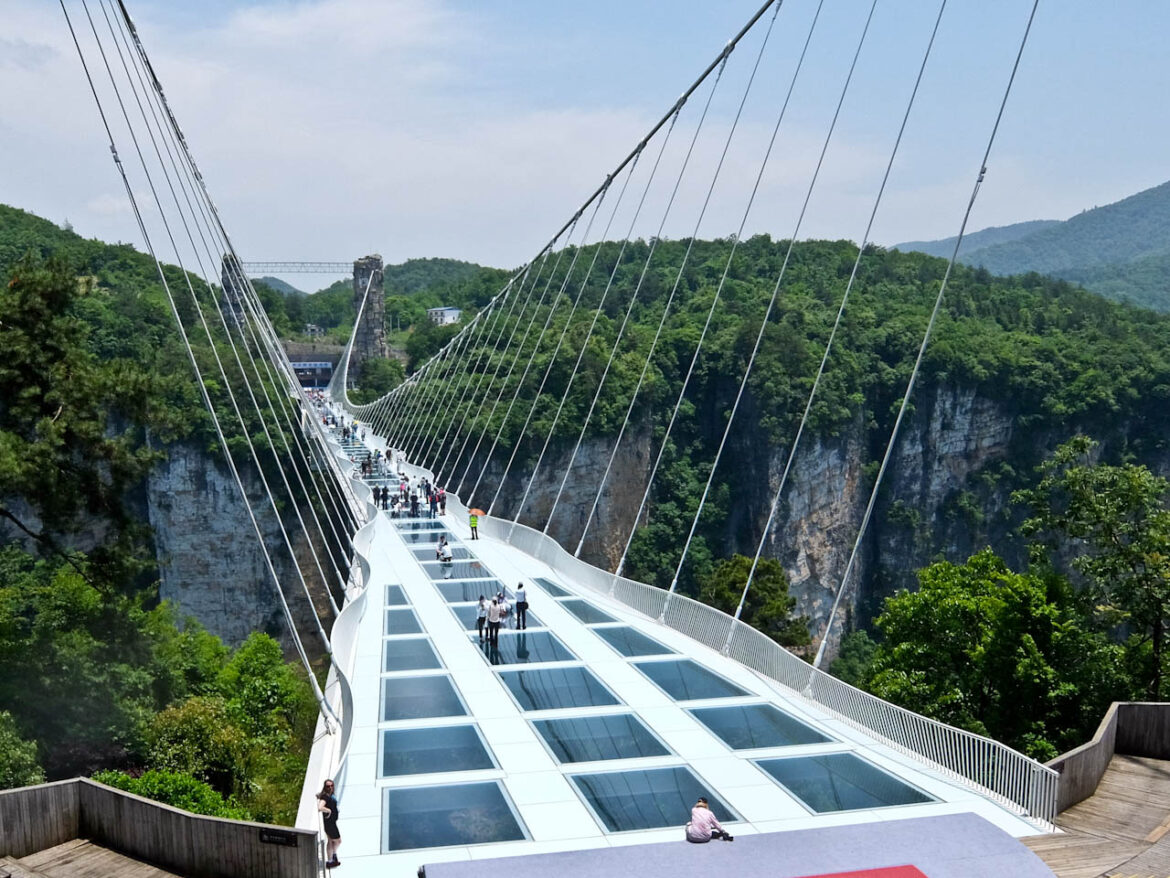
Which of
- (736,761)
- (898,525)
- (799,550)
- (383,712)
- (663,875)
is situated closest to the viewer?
(663,875)

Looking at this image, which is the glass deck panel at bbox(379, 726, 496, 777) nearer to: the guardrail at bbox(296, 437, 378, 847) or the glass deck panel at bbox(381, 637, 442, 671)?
the guardrail at bbox(296, 437, 378, 847)

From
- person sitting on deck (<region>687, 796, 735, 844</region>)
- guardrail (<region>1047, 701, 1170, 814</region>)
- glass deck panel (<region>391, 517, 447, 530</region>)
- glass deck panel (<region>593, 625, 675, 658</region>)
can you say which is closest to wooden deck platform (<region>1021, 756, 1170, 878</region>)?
guardrail (<region>1047, 701, 1170, 814</region>)

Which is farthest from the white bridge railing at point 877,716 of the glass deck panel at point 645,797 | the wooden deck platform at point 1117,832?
the glass deck panel at point 645,797

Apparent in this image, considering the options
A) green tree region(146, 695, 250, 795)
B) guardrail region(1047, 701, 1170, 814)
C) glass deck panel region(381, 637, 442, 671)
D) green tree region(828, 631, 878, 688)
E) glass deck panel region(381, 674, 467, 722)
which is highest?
guardrail region(1047, 701, 1170, 814)

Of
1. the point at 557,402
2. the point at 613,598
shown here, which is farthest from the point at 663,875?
the point at 557,402

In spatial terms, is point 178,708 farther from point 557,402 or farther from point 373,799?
point 557,402
